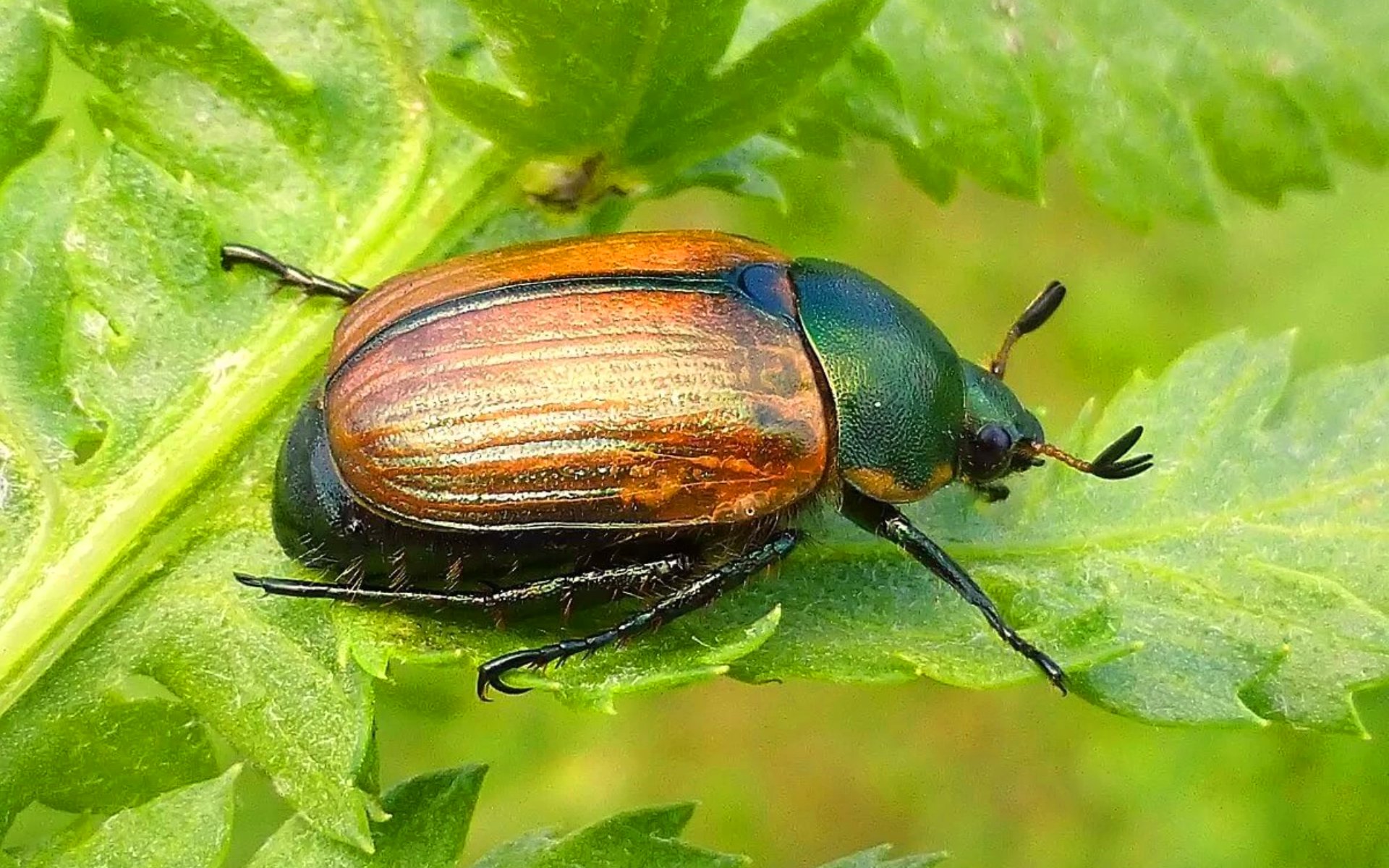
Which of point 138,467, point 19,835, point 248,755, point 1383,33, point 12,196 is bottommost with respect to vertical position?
point 19,835

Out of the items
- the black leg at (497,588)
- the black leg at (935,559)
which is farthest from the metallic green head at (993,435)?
the black leg at (497,588)

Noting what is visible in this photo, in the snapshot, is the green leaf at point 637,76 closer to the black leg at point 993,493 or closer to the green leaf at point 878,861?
the black leg at point 993,493

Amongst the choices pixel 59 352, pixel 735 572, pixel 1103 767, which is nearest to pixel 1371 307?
pixel 1103 767

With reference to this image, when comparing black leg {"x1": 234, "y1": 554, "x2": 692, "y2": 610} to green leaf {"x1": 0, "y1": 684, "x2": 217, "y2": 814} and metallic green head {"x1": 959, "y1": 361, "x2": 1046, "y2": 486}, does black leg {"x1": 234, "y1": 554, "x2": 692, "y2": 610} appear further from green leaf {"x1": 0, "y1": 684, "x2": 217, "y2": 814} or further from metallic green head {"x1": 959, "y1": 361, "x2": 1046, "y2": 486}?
metallic green head {"x1": 959, "y1": 361, "x2": 1046, "y2": 486}

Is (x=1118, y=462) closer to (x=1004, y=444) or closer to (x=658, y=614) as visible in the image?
(x=1004, y=444)

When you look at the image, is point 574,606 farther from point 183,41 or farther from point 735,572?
point 183,41

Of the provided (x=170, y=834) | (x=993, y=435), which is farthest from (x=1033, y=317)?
(x=170, y=834)

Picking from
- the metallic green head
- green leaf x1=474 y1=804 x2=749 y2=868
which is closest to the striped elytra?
the metallic green head
